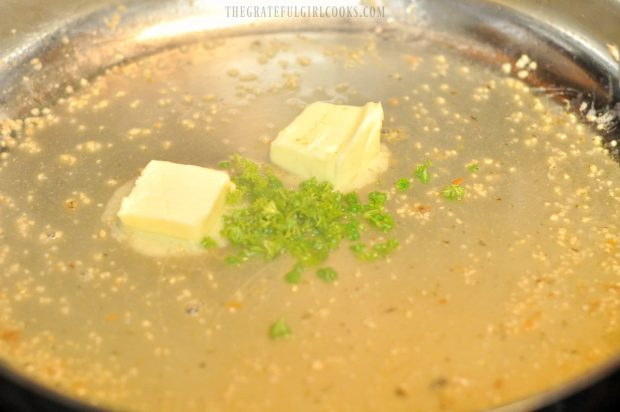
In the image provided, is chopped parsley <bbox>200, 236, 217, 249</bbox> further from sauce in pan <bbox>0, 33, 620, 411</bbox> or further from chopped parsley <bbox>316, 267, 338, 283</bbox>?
chopped parsley <bbox>316, 267, 338, 283</bbox>

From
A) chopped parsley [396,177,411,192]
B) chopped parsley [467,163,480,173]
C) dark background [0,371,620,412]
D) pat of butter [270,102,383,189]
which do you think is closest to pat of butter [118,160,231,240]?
pat of butter [270,102,383,189]

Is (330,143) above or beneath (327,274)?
above

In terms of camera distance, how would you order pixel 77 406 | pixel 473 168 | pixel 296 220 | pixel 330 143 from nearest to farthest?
pixel 77 406
pixel 296 220
pixel 330 143
pixel 473 168

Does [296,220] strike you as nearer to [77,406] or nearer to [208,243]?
[208,243]

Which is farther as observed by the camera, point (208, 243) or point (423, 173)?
point (423, 173)

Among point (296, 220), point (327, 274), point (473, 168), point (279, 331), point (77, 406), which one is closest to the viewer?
point (77, 406)

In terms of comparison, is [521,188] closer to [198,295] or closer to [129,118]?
[198,295]

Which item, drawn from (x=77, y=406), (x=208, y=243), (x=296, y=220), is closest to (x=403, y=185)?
(x=296, y=220)

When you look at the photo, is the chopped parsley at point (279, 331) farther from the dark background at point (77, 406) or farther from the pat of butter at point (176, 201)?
the dark background at point (77, 406)
